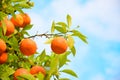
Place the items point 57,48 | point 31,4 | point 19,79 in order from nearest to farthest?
1. point 19,79
2. point 57,48
3. point 31,4

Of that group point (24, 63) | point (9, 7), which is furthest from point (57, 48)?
point (9, 7)

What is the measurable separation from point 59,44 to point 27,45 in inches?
10.5

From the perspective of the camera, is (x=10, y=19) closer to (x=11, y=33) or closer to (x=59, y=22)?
(x=11, y=33)

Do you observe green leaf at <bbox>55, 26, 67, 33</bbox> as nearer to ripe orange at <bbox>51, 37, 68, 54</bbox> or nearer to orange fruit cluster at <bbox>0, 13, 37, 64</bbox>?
ripe orange at <bbox>51, 37, 68, 54</bbox>

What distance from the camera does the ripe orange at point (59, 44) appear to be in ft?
9.70

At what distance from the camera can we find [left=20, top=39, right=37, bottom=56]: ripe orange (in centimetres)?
296

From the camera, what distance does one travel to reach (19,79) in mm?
2768

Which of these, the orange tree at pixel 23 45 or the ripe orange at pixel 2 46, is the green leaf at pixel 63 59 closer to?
the orange tree at pixel 23 45

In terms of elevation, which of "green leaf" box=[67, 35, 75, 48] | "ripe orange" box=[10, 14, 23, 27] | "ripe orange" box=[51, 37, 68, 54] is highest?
"ripe orange" box=[10, 14, 23, 27]

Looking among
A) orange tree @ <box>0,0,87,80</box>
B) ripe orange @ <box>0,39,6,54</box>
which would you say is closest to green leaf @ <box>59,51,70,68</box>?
orange tree @ <box>0,0,87,80</box>

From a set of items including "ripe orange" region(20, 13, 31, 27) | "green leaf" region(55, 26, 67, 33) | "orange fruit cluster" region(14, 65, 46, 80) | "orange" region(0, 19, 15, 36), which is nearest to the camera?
"orange fruit cluster" region(14, 65, 46, 80)

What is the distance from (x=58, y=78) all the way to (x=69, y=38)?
1.16 feet

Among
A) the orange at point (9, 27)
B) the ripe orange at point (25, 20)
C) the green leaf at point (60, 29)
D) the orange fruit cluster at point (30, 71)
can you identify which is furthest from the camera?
the ripe orange at point (25, 20)

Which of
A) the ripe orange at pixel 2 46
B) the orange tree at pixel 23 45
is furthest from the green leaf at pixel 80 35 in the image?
the ripe orange at pixel 2 46
